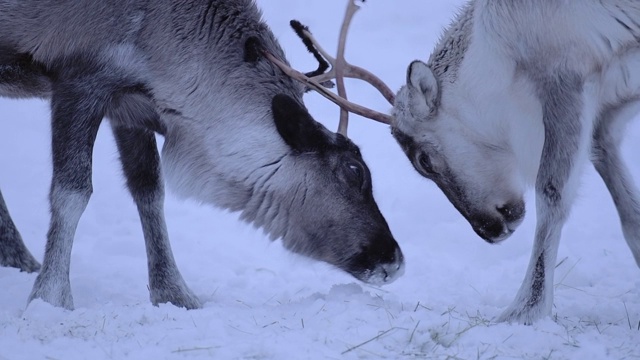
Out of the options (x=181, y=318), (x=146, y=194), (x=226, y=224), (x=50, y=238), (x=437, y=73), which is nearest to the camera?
(x=181, y=318)

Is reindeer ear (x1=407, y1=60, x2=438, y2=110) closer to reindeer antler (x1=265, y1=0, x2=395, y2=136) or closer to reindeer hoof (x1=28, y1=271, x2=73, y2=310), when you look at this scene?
reindeer antler (x1=265, y1=0, x2=395, y2=136)

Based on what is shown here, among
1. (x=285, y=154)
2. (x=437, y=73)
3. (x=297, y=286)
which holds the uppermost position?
(x=437, y=73)

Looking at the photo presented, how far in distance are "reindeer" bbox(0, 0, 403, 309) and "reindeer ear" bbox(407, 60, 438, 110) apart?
0.52m

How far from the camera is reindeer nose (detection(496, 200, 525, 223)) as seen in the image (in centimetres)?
559

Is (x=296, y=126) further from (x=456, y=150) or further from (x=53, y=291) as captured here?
(x=53, y=291)

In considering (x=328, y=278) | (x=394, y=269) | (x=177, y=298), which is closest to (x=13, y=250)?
(x=177, y=298)

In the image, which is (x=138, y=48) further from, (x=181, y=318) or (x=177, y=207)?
(x=177, y=207)

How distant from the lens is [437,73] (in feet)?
18.3

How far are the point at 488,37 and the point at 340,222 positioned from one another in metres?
1.31

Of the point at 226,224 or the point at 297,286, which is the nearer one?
the point at 297,286

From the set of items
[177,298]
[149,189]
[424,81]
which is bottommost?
[177,298]

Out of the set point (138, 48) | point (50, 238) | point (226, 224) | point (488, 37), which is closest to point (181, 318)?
point (50, 238)

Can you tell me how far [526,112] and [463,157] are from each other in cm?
47

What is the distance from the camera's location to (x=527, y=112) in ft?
17.4
